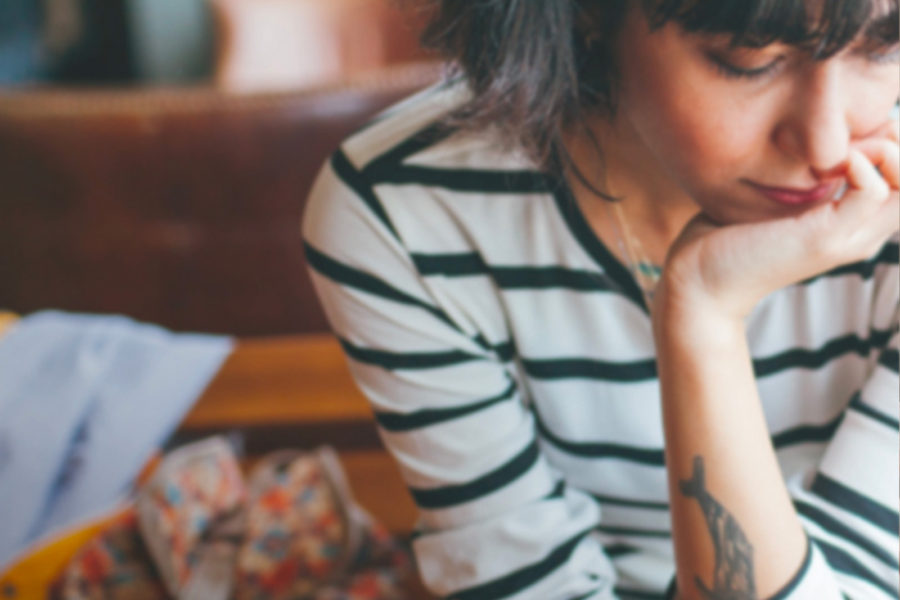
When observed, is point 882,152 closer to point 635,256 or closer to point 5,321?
point 635,256

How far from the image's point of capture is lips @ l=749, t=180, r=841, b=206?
691 mm

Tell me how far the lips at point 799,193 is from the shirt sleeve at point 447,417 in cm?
31

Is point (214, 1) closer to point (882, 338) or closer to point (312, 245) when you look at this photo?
point (312, 245)

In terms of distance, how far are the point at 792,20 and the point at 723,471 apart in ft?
1.13

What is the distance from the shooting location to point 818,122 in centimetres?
63

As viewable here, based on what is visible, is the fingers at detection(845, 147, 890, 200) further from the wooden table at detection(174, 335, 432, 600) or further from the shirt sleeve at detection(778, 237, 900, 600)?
the wooden table at detection(174, 335, 432, 600)

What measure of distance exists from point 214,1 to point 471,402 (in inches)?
93.7

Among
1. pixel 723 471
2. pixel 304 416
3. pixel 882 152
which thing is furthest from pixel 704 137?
pixel 304 416

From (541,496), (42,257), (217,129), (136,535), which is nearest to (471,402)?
(541,496)

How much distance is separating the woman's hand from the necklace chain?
10 cm

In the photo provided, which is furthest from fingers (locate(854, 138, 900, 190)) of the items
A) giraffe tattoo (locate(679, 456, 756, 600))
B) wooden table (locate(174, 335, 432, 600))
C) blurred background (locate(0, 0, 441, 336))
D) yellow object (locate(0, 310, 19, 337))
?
yellow object (locate(0, 310, 19, 337))

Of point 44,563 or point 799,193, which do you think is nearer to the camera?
point 799,193

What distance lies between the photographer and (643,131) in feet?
2.44

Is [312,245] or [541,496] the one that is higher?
[312,245]
